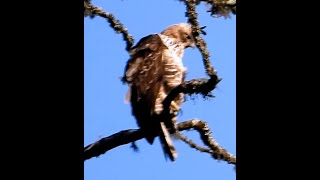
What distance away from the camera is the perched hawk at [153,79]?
3441 mm

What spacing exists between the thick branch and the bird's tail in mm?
96

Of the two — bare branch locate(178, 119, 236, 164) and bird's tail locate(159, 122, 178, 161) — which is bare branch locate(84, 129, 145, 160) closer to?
bird's tail locate(159, 122, 178, 161)

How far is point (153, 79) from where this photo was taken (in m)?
3.88

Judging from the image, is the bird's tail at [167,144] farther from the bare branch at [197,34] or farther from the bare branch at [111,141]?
the bare branch at [197,34]

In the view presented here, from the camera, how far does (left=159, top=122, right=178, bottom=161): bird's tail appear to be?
3170 millimetres

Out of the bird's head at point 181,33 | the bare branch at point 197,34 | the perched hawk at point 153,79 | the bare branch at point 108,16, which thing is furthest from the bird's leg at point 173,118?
the bird's head at point 181,33

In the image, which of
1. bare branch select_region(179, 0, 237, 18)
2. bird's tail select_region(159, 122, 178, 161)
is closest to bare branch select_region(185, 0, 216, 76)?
bare branch select_region(179, 0, 237, 18)
